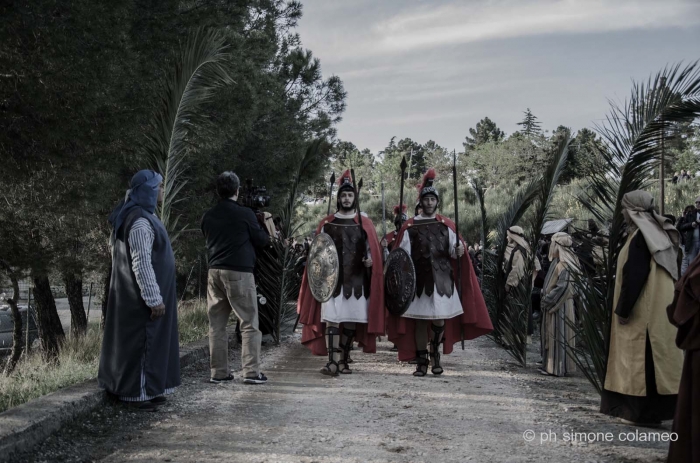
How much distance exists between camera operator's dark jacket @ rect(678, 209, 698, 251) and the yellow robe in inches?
350

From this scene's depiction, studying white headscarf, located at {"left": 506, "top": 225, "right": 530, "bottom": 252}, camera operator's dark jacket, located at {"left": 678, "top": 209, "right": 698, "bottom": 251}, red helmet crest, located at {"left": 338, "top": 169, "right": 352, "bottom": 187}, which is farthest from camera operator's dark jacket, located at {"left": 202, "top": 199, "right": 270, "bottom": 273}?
camera operator's dark jacket, located at {"left": 678, "top": 209, "right": 698, "bottom": 251}

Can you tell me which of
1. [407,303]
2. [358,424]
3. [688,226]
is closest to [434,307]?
[407,303]

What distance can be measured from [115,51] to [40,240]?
432 cm

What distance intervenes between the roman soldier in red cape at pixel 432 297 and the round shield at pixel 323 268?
0.79 m

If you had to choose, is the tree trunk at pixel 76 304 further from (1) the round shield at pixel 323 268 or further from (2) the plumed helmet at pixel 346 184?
(2) the plumed helmet at pixel 346 184

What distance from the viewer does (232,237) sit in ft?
20.1

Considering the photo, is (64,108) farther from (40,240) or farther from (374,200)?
(374,200)

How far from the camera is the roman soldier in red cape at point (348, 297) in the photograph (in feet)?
22.9

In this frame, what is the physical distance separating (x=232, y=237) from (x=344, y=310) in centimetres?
152

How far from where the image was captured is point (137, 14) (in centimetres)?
782

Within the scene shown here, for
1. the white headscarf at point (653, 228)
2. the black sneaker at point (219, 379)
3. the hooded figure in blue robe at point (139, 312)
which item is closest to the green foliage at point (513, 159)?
the black sneaker at point (219, 379)

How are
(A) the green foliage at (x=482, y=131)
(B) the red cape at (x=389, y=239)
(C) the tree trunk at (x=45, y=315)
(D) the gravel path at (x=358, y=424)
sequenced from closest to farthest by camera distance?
(D) the gravel path at (x=358, y=424) < (B) the red cape at (x=389, y=239) < (C) the tree trunk at (x=45, y=315) < (A) the green foliage at (x=482, y=131)

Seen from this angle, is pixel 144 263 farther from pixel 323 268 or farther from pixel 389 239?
pixel 389 239

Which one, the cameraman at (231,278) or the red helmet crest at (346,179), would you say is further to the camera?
the red helmet crest at (346,179)
